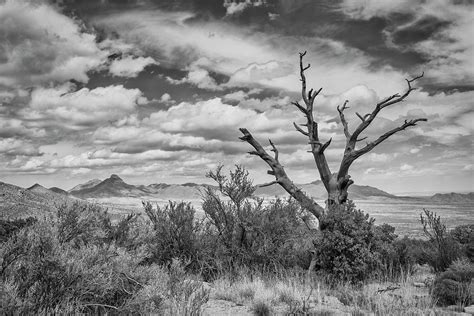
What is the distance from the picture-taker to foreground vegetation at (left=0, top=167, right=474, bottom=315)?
214 inches

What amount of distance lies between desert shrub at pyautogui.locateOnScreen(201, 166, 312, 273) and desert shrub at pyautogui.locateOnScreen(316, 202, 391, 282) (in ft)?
3.14

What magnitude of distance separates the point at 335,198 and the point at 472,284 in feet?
16.3

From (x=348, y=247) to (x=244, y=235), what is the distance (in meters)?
3.17

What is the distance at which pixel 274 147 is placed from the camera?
14.8 metres

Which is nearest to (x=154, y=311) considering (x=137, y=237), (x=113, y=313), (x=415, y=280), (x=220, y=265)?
(x=113, y=313)

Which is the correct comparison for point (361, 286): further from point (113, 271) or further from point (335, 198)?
point (113, 271)

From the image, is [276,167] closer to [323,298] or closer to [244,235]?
[244,235]

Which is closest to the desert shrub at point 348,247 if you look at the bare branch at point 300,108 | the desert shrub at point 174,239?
the desert shrub at point 174,239

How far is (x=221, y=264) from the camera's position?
11.2 meters

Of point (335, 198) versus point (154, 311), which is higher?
point (335, 198)

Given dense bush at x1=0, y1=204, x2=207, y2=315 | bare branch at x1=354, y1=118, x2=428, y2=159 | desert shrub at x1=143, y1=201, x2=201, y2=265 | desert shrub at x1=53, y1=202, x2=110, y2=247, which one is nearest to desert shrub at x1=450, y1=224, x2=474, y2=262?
bare branch at x1=354, y1=118, x2=428, y2=159

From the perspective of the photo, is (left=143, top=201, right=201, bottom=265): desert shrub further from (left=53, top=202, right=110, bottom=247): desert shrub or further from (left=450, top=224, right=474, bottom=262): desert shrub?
(left=450, top=224, right=474, bottom=262): desert shrub

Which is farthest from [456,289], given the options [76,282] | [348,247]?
[76,282]

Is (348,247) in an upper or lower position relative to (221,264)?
upper
